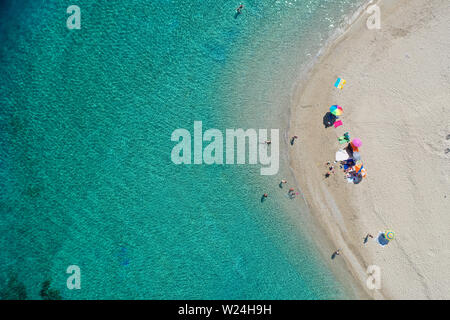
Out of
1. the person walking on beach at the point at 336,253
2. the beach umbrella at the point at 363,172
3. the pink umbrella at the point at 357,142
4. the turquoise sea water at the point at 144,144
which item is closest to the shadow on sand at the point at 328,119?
the pink umbrella at the point at 357,142

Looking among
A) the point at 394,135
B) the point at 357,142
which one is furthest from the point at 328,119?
the point at 394,135

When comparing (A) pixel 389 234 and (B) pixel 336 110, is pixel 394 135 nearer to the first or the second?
(B) pixel 336 110

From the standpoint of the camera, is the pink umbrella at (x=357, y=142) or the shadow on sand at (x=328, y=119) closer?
the pink umbrella at (x=357, y=142)

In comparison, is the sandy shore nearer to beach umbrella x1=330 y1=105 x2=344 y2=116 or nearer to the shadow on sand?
the shadow on sand

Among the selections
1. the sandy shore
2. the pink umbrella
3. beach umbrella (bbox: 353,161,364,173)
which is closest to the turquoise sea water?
the sandy shore

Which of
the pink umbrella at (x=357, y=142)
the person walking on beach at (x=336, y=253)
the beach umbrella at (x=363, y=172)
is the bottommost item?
the person walking on beach at (x=336, y=253)

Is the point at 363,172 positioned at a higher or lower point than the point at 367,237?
higher

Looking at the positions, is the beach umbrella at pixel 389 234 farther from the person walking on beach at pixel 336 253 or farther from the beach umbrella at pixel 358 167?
the beach umbrella at pixel 358 167
